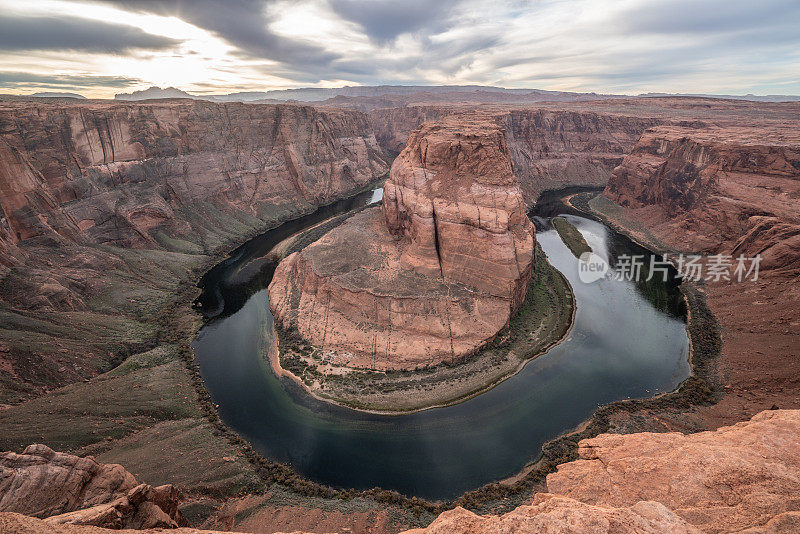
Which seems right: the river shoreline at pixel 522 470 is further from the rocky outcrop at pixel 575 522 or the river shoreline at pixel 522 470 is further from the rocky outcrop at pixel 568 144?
the rocky outcrop at pixel 568 144

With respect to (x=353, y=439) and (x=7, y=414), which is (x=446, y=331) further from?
(x=7, y=414)

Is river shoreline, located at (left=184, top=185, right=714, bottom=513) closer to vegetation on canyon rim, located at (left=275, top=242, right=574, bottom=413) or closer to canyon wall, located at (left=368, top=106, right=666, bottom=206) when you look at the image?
vegetation on canyon rim, located at (left=275, top=242, right=574, bottom=413)

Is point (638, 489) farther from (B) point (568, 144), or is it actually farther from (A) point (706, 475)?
(B) point (568, 144)

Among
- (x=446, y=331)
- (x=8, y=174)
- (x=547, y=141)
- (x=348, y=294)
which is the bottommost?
(x=446, y=331)

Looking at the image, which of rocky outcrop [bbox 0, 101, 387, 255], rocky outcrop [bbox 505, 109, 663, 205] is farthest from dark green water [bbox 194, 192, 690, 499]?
rocky outcrop [bbox 505, 109, 663, 205]

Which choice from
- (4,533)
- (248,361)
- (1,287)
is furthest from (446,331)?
(1,287)

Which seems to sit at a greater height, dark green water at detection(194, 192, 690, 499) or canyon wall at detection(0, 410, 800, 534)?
canyon wall at detection(0, 410, 800, 534)
